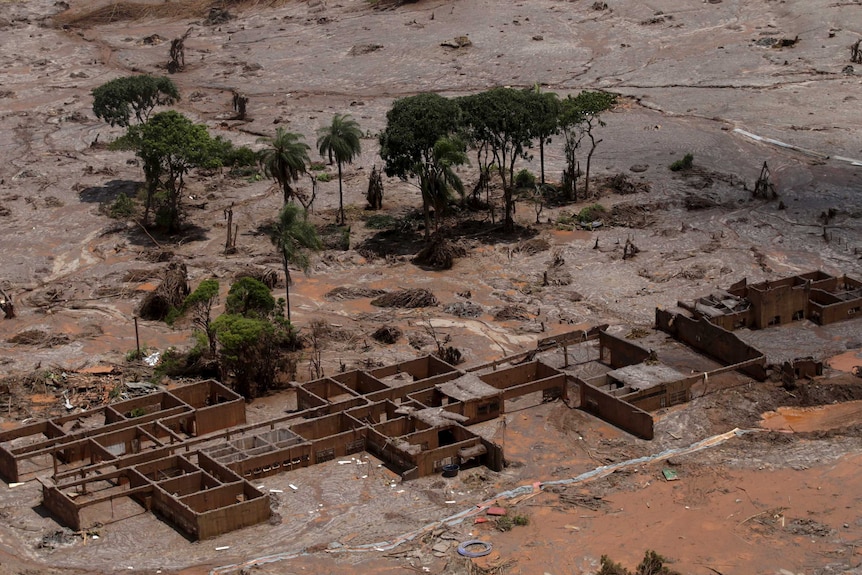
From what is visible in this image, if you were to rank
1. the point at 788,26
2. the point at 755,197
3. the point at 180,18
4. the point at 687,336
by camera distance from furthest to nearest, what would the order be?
the point at 180,18
the point at 788,26
the point at 755,197
the point at 687,336

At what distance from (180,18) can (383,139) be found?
51343mm

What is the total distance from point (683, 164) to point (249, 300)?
90.6ft

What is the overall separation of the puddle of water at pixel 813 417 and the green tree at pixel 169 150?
90.9 feet

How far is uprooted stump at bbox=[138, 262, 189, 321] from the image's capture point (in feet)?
163

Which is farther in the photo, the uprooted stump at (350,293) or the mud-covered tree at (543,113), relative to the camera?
the mud-covered tree at (543,113)

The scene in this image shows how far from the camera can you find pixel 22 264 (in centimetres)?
5584

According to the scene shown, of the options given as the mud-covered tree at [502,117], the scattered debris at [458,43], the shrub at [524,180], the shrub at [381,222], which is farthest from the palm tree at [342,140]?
the scattered debris at [458,43]

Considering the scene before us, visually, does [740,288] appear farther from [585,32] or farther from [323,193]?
[585,32]

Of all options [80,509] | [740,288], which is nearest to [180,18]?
[740,288]

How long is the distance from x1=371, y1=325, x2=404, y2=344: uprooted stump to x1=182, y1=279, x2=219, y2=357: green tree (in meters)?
5.85

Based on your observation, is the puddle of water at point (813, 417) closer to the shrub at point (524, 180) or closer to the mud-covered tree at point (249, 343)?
the mud-covered tree at point (249, 343)

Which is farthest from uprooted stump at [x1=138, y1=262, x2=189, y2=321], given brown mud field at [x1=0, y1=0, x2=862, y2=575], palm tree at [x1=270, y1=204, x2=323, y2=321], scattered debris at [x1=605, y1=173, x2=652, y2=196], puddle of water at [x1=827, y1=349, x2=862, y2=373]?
puddle of water at [x1=827, y1=349, x2=862, y2=373]

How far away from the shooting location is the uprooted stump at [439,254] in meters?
54.6

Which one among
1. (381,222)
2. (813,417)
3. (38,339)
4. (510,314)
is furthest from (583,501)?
(381,222)
